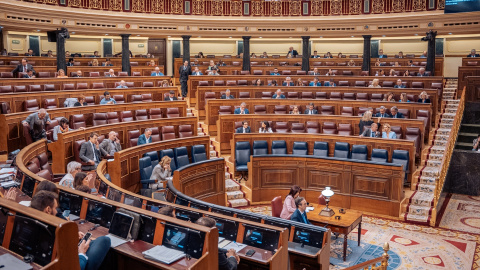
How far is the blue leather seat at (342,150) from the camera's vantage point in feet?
29.0

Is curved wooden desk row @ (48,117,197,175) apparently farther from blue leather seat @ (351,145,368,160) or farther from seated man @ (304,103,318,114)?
blue leather seat @ (351,145,368,160)

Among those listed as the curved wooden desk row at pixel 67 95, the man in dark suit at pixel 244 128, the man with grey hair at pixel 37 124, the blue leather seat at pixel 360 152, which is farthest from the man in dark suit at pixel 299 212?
the curved wooden desk row at pixel 67 95

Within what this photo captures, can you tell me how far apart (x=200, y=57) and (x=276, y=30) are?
10.2ft

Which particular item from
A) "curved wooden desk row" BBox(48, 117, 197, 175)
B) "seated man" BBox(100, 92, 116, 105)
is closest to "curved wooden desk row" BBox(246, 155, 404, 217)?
"curved wooden desk row" BBox(48, 117, 197, 175)

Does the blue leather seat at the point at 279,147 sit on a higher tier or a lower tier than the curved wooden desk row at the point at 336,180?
higher

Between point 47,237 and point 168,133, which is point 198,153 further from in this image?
point 47,237

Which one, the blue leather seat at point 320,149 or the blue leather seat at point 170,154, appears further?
the blue leather seat at point 320,149

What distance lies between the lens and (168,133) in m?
9.34

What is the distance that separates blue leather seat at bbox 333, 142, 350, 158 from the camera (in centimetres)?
883

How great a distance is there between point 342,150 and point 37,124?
214 inches

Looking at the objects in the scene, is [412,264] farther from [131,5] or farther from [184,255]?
[131,5]

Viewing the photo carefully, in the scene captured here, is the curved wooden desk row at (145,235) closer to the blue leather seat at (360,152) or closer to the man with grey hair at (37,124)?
the man with grey hair at (37,124)

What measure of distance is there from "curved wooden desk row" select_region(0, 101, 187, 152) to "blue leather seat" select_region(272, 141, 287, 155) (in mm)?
2812

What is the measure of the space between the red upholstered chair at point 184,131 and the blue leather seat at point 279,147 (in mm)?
1790
